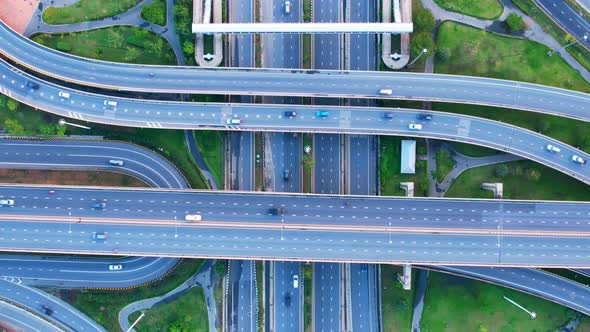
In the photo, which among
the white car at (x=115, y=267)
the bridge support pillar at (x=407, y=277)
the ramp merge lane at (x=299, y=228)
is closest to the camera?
the ramp merge lane at (x=299, y=228)

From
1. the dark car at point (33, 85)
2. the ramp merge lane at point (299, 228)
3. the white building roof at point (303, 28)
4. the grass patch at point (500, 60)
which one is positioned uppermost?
the white building roof at point (303, 28)

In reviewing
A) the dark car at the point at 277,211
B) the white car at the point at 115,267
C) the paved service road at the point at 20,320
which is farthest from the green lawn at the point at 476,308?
the paved service road at the point at 20,320

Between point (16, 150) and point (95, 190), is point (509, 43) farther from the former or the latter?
point (16, 150)

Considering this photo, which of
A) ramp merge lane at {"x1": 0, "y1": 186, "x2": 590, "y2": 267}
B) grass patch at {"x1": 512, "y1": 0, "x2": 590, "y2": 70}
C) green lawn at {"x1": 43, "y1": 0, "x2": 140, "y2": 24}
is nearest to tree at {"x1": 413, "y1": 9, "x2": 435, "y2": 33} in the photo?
grass patch at {"x1": 512, "y1": 0, "x2": 590, "y2": 70}

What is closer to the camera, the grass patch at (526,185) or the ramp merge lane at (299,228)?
the ramp merge lane at (299,228)

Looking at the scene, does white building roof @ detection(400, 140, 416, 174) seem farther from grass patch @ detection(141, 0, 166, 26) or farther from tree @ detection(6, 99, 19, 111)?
tree @ detection(6, 99, 19, 111)

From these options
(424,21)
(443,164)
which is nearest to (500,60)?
(424,21)

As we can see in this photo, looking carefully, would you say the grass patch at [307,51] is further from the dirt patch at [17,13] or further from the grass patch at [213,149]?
the dirt patch at [17,13]

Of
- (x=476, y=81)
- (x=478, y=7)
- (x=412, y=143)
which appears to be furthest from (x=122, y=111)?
(x=478, y=7)
